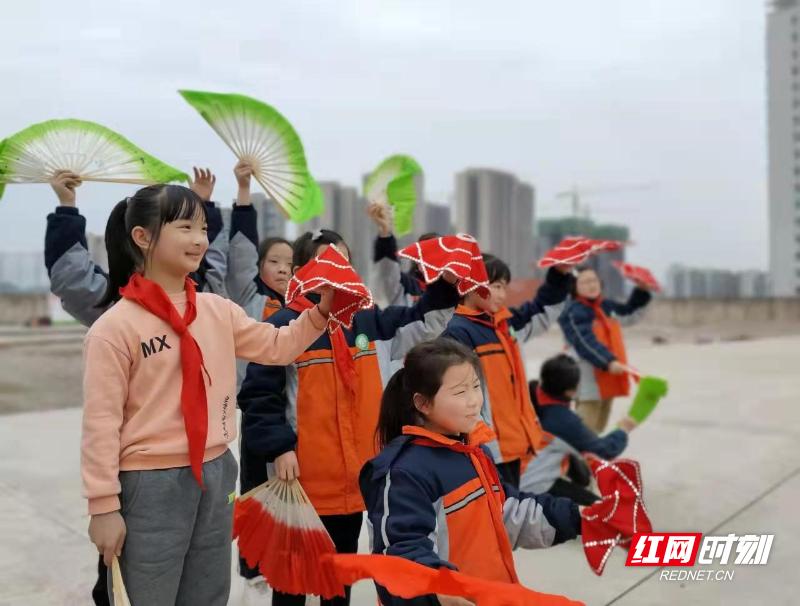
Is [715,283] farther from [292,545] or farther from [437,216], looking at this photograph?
[292,545]

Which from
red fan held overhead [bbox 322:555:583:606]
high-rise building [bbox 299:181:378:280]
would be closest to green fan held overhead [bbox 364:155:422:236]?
red fan held overhead [bbox 322:555:583:606]

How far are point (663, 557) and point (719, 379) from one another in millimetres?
6947

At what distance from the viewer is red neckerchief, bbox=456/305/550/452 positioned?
3309 mm

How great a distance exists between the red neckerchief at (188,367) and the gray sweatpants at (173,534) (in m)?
0.06

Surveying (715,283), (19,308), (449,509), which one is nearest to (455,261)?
(449,509)

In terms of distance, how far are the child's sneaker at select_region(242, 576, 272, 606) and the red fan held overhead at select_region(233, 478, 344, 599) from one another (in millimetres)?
634

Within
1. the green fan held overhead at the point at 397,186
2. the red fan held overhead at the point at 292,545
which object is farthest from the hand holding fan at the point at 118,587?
the green fan held overhead at the point at 397,186

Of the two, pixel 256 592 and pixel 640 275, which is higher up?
pixel 640 275

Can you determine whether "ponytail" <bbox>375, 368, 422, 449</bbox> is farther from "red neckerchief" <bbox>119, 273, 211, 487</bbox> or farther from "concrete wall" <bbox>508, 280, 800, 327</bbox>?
"concrete wall" <bbox>508, 280, 800, 327</bbox>

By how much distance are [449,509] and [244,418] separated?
3.05 feet

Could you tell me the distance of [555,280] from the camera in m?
3.55

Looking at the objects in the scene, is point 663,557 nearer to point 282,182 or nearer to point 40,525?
point 282,182

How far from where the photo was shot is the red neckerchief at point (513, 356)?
331cm

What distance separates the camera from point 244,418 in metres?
2.56
